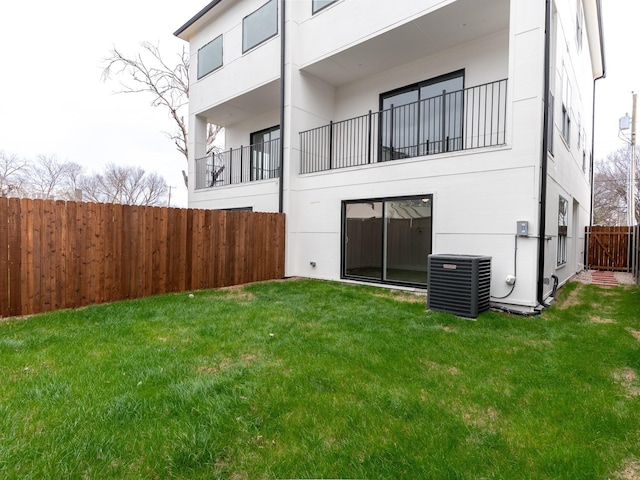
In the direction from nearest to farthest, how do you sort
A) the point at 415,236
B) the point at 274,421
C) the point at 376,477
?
the point at 376,477, the point at 274,421, the point at 415,236

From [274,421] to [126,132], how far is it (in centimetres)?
3198

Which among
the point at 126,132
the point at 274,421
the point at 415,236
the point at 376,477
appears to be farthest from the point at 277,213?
the point at 126,132

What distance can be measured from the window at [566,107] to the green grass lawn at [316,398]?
4.51m

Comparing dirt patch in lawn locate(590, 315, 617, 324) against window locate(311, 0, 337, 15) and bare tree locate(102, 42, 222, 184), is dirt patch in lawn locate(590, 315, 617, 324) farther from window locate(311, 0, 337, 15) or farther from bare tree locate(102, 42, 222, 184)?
bare tree locate(102, 42, 222, 184)

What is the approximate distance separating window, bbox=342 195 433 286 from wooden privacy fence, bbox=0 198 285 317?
6.72ft

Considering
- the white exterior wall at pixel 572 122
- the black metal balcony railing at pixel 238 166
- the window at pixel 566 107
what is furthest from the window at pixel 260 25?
the window at pixel 566 107

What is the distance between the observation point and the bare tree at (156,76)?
14.0 metres

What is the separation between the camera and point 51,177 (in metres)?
22.3

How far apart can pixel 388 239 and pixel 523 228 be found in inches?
96.2

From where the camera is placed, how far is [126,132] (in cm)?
2781

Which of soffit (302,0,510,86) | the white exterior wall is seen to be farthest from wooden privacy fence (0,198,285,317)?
the white exterior wall

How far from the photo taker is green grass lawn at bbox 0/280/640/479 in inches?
67.3

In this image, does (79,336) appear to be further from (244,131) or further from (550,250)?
(244,131)

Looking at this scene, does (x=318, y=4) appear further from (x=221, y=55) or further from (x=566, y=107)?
(x=566, y=107)
